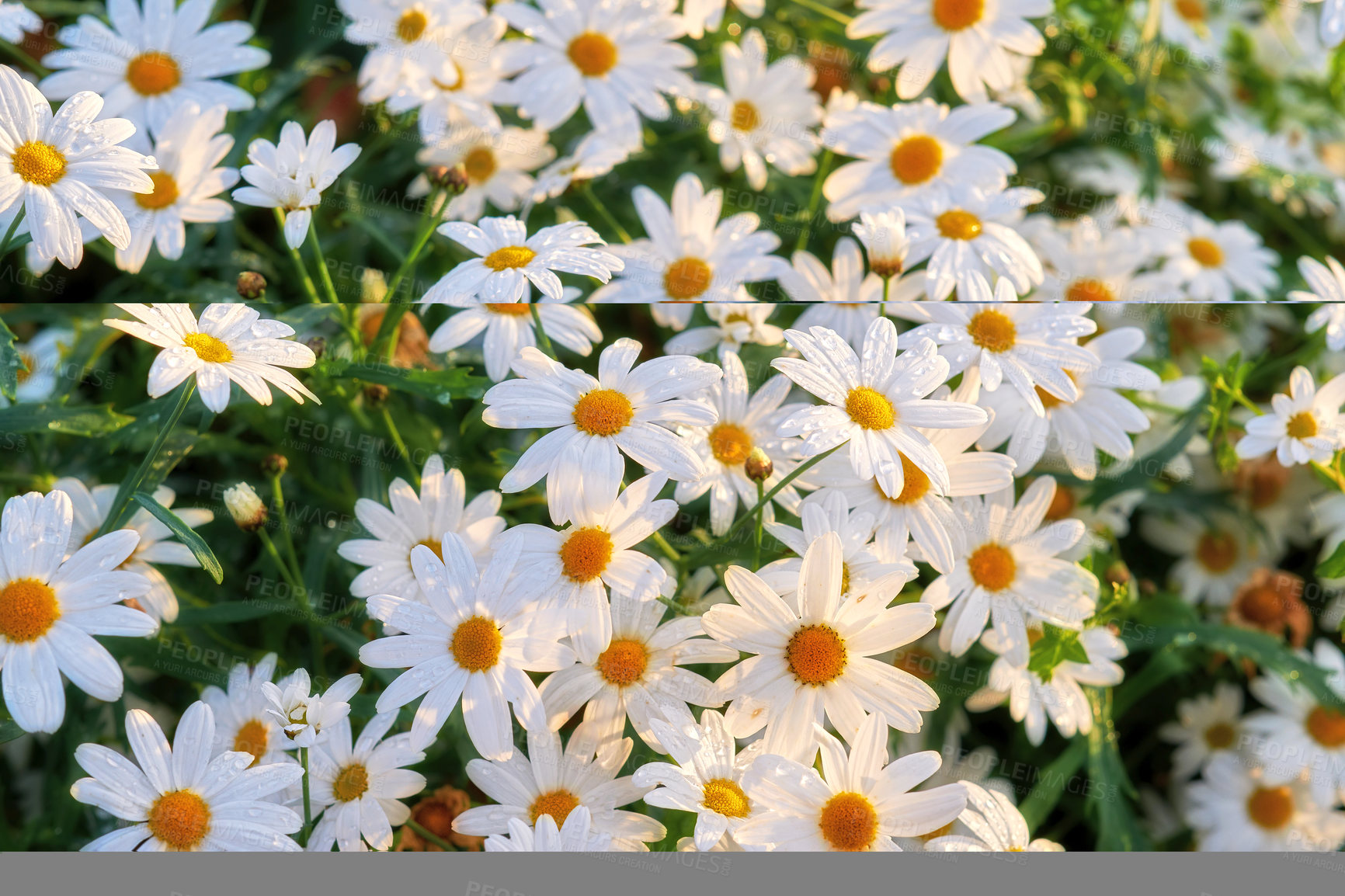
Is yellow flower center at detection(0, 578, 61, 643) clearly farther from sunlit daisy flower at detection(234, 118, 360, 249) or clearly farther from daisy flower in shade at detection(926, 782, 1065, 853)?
daisy flower in shade at detection(926, 782, 1065, 853)

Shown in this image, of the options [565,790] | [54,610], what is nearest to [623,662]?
[565,790]

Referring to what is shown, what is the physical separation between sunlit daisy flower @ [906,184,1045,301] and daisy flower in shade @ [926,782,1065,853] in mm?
474

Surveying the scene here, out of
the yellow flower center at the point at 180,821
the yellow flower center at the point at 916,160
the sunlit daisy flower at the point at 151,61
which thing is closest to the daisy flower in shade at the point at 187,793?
the yellow flower center at the point at 180,821

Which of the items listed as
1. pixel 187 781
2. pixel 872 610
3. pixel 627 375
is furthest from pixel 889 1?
pixel 187 781

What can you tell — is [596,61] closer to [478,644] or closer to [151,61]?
[151,61]

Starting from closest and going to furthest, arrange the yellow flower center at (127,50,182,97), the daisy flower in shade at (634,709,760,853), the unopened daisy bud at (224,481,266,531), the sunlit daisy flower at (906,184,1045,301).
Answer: the daisy flower in shade at (634,709,760,853) → the unopened daisy bud at (224,481,266,531) → the sunlit daisy flower at (906,184,1045,301) → the yellow flower center at (127,50,182,97)

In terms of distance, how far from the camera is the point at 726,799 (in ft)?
2.47

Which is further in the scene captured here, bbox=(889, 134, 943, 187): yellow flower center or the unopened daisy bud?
bbox=(889, 134, 943, 187): yellow flower center

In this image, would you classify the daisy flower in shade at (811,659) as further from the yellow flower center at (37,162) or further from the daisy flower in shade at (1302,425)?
the yellow flower center at (37,162)

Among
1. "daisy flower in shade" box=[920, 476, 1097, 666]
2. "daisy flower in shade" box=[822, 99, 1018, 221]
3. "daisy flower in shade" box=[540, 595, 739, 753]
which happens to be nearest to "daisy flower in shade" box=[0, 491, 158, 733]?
"daisy flower in shade" box=[540, 595, 739, 753]

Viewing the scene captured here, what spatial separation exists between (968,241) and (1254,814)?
719 mm

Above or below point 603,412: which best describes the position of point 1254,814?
below

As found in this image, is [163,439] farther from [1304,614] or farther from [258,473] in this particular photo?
[1304,614]

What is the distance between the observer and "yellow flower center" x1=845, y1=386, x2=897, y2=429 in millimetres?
766
